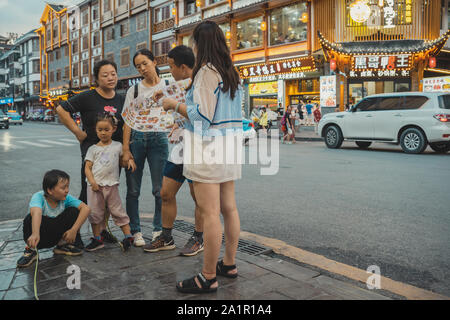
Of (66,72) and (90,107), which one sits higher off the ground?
(66,72)

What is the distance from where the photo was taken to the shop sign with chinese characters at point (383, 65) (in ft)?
64.5

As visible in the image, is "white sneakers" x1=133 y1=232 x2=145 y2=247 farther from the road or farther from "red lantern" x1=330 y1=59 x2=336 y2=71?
"red lantern" x1=330 y1=59 x2=336 y2=71

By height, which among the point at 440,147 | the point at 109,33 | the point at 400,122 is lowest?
the point at 440,147

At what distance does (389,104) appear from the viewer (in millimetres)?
13062

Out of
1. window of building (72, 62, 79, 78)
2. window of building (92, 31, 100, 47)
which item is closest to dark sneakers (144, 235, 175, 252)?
window of building (92, 31, 100, 47)

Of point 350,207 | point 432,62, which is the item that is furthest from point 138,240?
point 432,62

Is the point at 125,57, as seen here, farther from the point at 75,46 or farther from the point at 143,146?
the point at 143,146

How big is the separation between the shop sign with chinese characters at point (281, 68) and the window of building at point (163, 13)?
1014cm

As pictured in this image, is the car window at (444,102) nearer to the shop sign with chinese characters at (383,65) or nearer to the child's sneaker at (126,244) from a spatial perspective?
the shop sign with chinese characters at (383,65)

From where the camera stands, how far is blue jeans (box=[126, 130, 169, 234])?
13.0 feet

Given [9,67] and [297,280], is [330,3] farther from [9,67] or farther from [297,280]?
[9,67]

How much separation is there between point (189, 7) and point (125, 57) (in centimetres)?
948

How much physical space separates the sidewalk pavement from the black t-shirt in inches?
42.4
